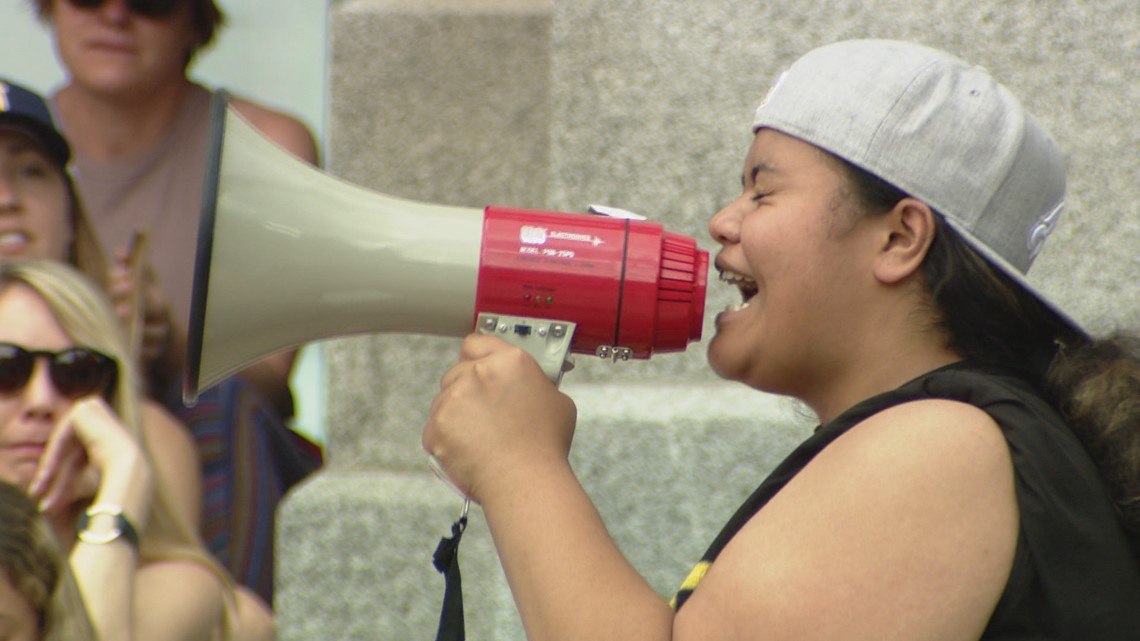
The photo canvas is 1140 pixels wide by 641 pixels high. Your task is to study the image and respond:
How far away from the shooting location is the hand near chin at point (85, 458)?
297cm

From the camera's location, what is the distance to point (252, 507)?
350 centimetres

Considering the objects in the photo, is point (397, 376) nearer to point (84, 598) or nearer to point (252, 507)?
point (252, 507)

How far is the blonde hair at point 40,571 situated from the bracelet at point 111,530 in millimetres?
95

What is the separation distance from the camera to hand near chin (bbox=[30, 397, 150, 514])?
2971 millimetres

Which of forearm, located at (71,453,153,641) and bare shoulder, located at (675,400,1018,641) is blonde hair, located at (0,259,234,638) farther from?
bare shoulder, located at (675,400,1018,641)

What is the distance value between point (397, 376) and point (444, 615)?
1.88 metres

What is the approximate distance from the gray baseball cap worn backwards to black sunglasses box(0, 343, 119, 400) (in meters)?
2.04

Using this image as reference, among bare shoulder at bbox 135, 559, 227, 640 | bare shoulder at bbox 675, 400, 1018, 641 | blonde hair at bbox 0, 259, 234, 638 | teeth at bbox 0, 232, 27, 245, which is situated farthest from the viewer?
teeth at bbox 0, 232, 27, 245

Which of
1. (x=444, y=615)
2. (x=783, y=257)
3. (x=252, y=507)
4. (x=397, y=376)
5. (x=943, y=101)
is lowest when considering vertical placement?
(x=252, y=507)

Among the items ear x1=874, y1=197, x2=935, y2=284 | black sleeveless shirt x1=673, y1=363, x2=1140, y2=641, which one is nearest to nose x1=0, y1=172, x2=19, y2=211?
ear x1=874, y1=197, x2=935, y2=284

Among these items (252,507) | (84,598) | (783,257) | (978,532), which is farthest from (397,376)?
(978,532)

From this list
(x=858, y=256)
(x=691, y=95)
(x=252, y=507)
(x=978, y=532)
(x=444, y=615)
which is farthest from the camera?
(x=252, y=507)

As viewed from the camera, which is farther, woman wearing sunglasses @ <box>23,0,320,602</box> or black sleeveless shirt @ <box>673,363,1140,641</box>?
woman wearing sunglasses @ <box>23,0,320,602</box>

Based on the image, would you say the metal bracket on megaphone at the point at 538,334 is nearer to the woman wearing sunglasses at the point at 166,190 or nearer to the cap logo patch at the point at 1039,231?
the cap logo patch at the point at 1039,231
